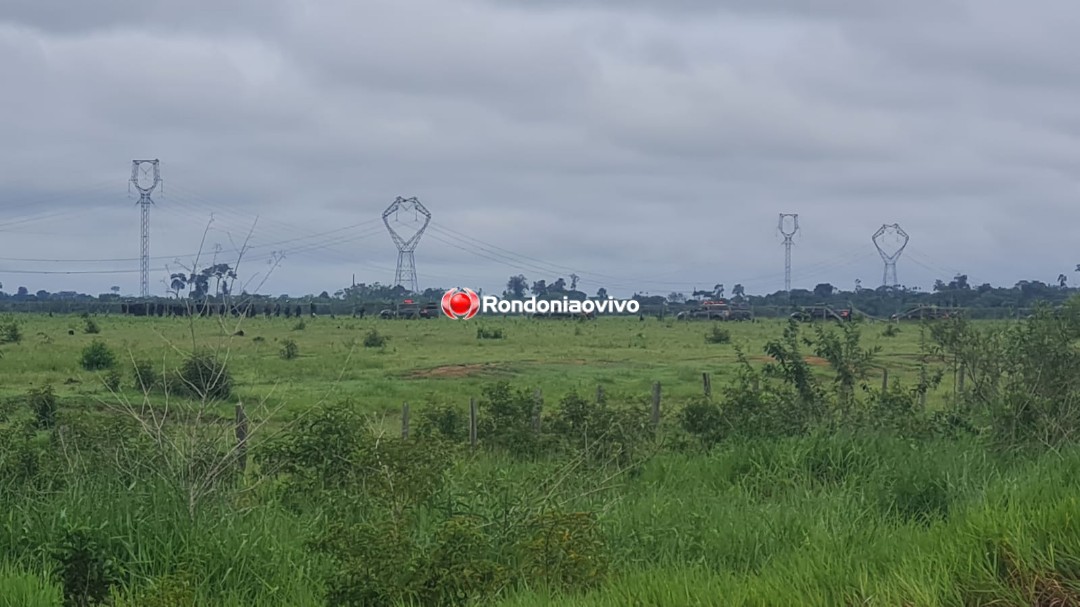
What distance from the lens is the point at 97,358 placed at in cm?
3941

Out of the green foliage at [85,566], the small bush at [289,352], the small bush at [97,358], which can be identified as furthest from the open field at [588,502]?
the small bush at [289,352]

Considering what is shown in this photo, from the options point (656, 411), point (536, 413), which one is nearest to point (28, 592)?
point (536, 413)

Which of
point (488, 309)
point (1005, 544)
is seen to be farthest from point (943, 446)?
point (488, 309)

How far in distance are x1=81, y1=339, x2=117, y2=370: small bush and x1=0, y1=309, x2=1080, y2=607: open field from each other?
24936 mm

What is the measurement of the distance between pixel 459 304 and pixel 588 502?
110 metres

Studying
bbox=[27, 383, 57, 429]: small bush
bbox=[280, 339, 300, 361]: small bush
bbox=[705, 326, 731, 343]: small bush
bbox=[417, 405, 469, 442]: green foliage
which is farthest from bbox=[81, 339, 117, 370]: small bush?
bbox=[705, 326, 731, 343]: small bush

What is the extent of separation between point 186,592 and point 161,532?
1904 mm

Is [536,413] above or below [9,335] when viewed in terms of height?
below

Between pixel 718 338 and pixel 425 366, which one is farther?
pixel 718 338

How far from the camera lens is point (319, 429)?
12812 millimetres

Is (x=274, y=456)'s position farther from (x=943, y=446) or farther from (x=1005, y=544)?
(x=1005, y=544)

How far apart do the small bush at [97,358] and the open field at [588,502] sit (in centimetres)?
2494

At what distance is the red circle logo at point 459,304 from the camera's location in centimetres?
11912

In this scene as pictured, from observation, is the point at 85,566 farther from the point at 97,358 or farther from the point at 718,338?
the point at 718,338
